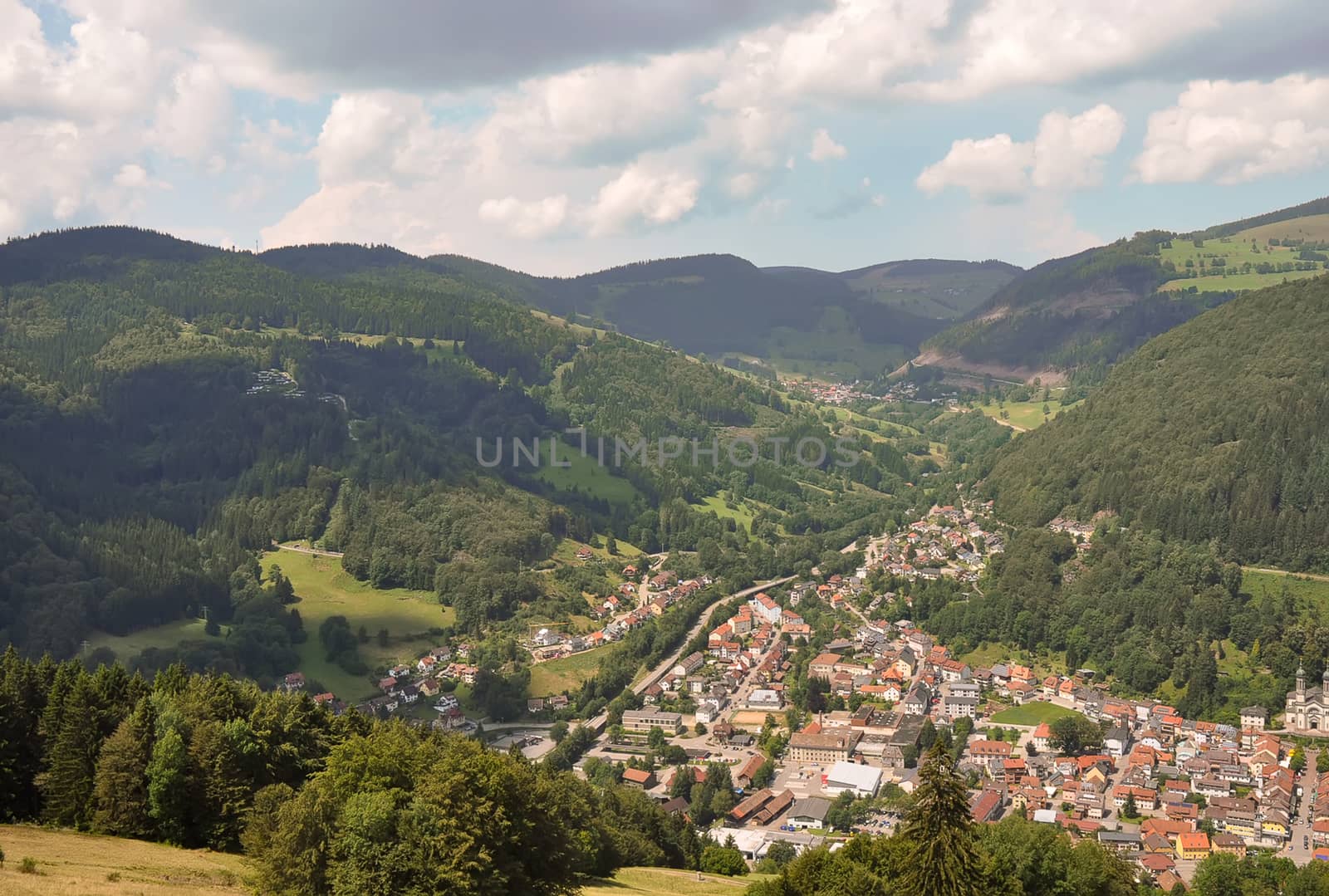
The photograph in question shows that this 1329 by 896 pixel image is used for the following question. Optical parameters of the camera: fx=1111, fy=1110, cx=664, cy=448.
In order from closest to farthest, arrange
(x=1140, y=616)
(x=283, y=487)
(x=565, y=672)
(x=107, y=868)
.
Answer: (x=107, y=868), (x=1140, y=616), (x=565, y=672), (x=283, y=487)

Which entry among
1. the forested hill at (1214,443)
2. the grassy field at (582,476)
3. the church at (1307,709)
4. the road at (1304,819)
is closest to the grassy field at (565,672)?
the road at (1304,819)

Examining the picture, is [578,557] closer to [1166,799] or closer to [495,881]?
[1166,799]

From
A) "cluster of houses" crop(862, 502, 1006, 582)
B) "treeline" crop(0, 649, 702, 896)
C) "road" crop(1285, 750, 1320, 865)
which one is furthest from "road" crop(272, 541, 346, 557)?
"road" crop(1285, 750, 1320, 865)

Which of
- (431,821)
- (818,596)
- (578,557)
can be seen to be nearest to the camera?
(431,821)

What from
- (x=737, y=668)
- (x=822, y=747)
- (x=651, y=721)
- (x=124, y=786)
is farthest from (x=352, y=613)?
(x=124, y=786)

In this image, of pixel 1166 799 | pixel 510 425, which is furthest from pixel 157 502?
pixel 1166 799

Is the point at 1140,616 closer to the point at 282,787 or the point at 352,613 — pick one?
the point at 352,613

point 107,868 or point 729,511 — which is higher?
point 107,868
